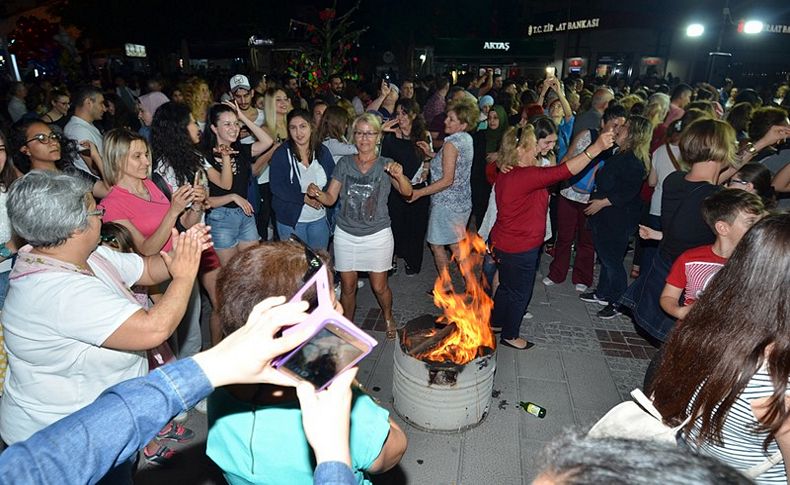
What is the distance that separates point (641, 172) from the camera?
4.96m

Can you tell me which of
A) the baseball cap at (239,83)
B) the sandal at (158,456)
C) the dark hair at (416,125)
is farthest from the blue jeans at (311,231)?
the baseball cap at (239,83)

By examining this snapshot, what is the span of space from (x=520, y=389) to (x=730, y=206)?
2.18 metres

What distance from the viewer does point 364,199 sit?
4.43 meters

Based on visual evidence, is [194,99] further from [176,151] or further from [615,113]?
[615,113]

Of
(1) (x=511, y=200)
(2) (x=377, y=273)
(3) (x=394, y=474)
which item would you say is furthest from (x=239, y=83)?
(3) (x=394, y=474)

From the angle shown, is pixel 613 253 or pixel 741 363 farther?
pixel 613 253

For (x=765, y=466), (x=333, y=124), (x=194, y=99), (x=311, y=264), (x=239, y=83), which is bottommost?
(x=765, y=466)

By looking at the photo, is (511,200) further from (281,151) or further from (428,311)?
(281,151)

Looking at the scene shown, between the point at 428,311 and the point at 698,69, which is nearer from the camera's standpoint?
the point at 428,311

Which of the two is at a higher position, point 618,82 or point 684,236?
point 618,82

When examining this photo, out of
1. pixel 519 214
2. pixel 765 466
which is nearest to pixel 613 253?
pixel 519 214

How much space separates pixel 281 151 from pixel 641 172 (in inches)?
150

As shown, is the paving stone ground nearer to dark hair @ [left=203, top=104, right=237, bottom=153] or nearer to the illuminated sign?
dark hair @ [left=203, top=104, right=237, bottom=153]

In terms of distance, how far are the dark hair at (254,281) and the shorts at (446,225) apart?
3.95 m
